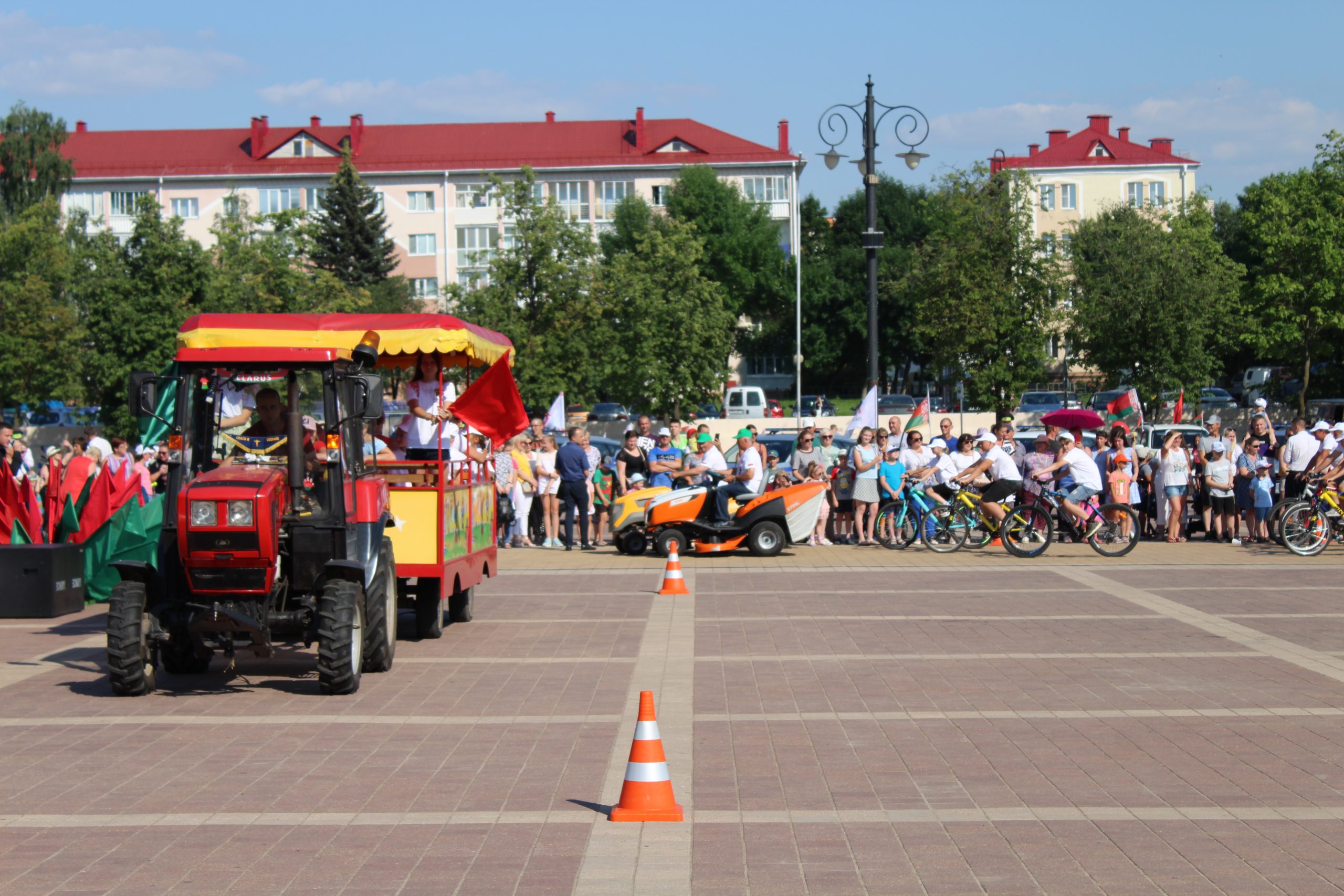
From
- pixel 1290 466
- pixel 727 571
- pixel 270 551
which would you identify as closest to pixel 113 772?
pixel 270 551

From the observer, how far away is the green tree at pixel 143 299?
160 feet

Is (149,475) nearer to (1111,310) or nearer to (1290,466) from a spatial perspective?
(1290,466)

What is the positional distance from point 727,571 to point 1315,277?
38332mm

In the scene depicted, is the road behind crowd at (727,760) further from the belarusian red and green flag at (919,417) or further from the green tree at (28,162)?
the green tree at (28,162)

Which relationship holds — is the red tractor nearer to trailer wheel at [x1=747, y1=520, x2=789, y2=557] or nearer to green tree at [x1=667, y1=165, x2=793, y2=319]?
trailer wheel at [x1=747, y1=520, x2=789, y2=557]

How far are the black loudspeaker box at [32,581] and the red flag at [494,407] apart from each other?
5.01 meters

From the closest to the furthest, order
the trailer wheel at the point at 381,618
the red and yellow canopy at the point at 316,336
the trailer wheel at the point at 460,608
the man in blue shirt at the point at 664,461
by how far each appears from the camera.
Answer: the red and yellow canopy at the point at 316,336
the trailer wheel at the point at 381,618
the trailer wheel at the point at 460,608
the man in blue shirt at the point at 664,461

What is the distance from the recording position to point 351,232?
73.6m

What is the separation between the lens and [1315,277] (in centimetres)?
4866

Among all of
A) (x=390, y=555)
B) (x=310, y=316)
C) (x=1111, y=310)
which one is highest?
(x=1111, y=310)

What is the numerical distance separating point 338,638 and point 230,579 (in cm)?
86

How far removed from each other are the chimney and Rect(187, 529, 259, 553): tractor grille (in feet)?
Result: 273

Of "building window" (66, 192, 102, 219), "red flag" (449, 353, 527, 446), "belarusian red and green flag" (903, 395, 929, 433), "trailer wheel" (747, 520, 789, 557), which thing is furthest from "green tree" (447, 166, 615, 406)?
"building window" (66, 192, 102, 219)

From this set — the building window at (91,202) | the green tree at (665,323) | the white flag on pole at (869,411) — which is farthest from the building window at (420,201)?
the white flag on pole at (869,411)
